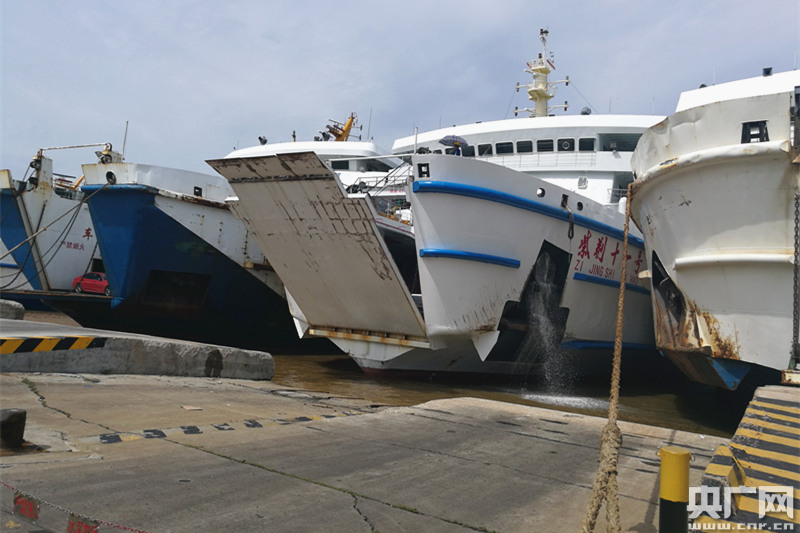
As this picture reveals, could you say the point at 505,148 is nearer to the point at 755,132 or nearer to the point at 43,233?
the point at 755,132

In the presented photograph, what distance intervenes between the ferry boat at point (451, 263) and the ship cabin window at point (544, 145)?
1794 mm

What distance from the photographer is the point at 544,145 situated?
38.0ft

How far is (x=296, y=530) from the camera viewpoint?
92.0 inches

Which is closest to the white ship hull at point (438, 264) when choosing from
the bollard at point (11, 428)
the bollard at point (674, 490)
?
the bollard at point (11, 428)

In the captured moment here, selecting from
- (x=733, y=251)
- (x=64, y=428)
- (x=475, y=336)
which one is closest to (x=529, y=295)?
(x=475, y=336)

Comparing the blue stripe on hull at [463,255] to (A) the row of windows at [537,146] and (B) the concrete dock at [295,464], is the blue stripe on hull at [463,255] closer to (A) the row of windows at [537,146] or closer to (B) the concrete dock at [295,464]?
(B) the concrete dock at [295,464]

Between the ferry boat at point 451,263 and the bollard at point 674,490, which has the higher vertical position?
the ferry boat at point 451,263

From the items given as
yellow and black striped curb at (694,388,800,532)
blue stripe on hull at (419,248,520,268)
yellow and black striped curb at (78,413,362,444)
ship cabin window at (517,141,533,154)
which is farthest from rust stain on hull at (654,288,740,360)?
ship cabin window at (517,141,533,154)

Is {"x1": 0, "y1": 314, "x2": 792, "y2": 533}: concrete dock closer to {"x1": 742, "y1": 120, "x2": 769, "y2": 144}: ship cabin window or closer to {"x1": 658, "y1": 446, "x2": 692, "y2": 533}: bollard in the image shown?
{"x1": 658, "y1": 446, "x2": 692, "y2": 533}: bollard

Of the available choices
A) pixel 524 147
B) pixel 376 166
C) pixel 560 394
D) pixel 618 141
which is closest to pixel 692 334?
pixel 560 394

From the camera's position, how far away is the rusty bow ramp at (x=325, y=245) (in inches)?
298

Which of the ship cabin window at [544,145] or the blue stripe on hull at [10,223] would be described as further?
the blue stripe on hull at [10,223]

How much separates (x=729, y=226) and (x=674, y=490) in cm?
499

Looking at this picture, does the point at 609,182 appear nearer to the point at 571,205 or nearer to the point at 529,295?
the point at 571,205
